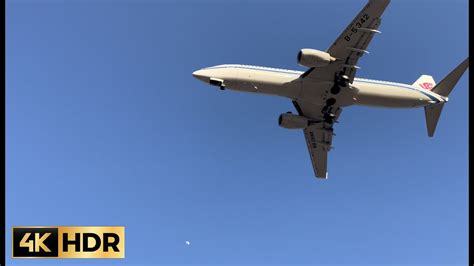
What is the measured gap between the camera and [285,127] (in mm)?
57062

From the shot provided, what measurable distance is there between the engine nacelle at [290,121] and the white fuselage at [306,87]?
4071 millimetres

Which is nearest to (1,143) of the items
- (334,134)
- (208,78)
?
(208,78)

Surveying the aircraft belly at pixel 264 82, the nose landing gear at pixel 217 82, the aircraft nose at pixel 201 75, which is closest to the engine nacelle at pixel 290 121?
the aircraft belly at pixel 264 82

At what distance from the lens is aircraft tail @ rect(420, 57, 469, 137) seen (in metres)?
51.5

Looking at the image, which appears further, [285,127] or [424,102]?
[285,127]

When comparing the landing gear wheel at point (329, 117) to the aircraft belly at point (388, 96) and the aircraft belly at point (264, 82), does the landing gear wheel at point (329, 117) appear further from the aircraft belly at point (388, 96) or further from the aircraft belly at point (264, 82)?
the aircraft belly at point (264, 82)

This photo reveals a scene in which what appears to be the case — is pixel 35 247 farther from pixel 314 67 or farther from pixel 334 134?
pixel 334 134

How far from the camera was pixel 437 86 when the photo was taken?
53.3m

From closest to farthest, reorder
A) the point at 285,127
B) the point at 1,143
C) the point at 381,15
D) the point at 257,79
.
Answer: the point at 1,143
the point at 381,15
the point at 257,79
the point at 285,127

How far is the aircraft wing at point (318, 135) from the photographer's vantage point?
187ft

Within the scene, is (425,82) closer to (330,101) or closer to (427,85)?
(427,85)

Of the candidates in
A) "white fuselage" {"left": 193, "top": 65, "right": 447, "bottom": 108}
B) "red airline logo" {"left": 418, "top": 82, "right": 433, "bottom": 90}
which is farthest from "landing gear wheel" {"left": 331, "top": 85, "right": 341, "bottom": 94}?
"red airline logo" {"left": 418, "top": 82, "right": 433, "bottom": 90}

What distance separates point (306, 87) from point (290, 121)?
5517 millimetres

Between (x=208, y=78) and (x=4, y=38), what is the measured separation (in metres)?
22.3
